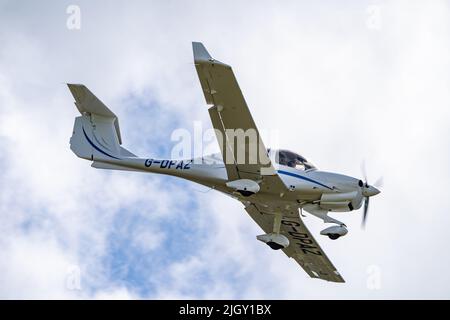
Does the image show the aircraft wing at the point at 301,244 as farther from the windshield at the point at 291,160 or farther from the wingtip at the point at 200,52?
the wingtip at the point at 200,52

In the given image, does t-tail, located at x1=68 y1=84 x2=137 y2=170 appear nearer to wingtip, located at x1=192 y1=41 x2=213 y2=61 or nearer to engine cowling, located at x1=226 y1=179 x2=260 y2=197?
engine cowling, located at x1=226 y1=179 x2=260 y2=197

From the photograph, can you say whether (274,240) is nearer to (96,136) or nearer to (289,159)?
(289,159)

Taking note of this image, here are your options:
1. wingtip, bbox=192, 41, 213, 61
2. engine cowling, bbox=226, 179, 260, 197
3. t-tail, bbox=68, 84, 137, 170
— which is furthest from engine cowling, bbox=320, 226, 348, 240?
wingtip, bbox=192, 41, 213, 61

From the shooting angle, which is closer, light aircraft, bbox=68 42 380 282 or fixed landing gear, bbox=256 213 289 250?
light aircraft, bbox=68 42 380 282

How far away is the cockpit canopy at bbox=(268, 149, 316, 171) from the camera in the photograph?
858 inches

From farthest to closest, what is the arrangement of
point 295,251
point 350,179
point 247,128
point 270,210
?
point 295,251 < point 270,210 < point 350,179 < point 247,128

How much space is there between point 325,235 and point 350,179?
6.13ft

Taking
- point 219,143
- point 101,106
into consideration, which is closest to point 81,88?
point 101,106

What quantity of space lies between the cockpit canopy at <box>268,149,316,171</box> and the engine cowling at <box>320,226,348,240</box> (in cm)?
188

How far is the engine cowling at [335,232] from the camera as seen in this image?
22219mm

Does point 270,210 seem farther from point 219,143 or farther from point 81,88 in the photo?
point 81,88

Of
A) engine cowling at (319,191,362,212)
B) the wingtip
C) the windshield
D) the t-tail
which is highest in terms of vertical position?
the wingtip

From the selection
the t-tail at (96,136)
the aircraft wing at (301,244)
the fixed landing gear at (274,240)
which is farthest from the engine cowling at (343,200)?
the t-tail at (96,136)

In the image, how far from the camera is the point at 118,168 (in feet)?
77.9
